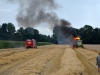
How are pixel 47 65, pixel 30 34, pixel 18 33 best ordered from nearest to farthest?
pixel 47 65 → pixel 30 34 → pixel 18 33

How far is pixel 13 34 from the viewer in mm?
158000

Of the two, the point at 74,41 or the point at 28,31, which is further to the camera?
the point at 28,31

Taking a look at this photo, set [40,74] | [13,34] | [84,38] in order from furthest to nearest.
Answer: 1. [13,34]
2. [84,38]
3. [40,74]

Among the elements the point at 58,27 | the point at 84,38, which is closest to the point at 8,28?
the point at 84,38

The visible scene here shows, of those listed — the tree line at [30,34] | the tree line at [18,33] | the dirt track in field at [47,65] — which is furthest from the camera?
the tree line at [18,33]

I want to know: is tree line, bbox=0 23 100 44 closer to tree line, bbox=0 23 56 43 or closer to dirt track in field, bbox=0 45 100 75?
tree line, bbox=0 23 56 43

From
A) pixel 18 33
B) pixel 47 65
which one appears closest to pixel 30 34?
pixel 18 33

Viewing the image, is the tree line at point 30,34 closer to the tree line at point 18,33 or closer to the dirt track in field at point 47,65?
the tree line at point 18,33

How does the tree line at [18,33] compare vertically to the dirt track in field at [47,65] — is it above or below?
above

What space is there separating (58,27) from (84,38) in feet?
239

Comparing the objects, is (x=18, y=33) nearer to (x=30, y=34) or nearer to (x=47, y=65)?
(x=30, y=34)

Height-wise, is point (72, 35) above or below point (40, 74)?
above

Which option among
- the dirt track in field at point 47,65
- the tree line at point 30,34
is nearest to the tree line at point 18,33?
the tree line at point 30,34

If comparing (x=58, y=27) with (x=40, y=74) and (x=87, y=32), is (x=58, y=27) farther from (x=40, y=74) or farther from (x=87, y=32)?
(x=87, y=32)
